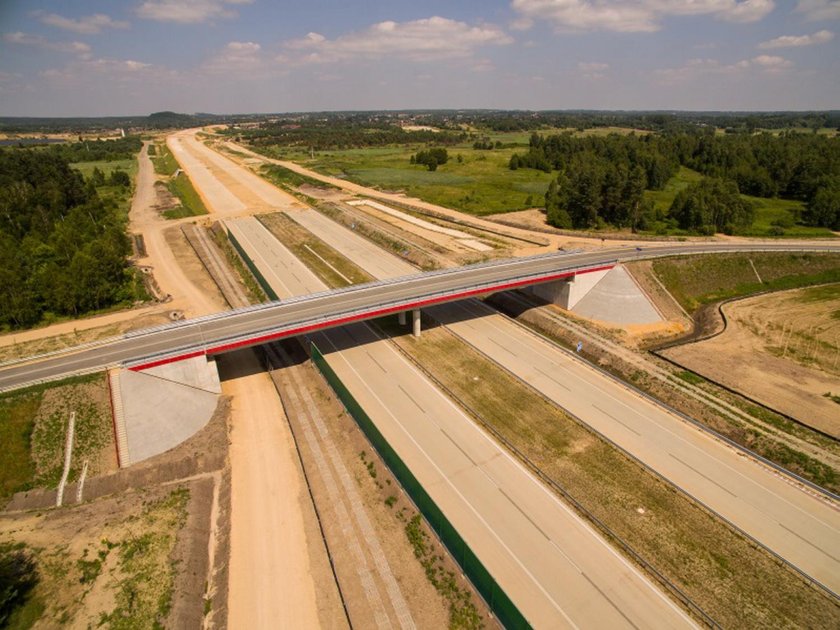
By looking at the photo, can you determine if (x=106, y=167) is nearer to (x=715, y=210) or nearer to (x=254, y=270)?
(x=254, y=270)

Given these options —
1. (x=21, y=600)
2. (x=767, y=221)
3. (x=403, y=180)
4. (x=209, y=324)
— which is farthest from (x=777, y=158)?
(x=21, y=600)

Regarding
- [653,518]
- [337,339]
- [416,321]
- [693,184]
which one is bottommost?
[653,518]

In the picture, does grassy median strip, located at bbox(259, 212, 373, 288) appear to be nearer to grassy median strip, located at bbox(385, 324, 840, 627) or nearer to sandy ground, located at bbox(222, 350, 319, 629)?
sandy ground, located at bbox(222, 350, 319, 629)

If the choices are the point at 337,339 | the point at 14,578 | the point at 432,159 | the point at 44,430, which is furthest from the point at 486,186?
the point at 14,578

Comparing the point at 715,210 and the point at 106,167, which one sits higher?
the point at 106,167

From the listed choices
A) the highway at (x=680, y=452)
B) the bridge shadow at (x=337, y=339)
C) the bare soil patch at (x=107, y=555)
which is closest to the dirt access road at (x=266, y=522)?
the bridge shadow at (x=337, y=339)
